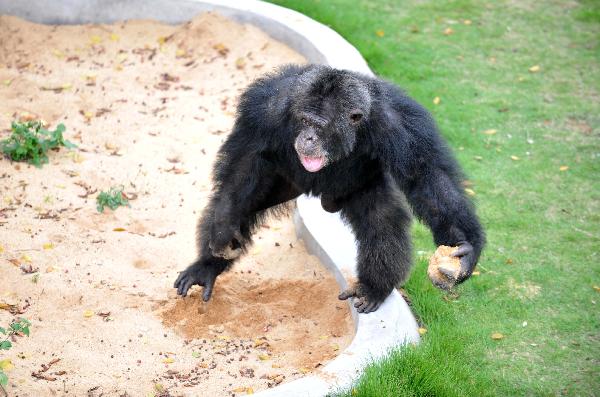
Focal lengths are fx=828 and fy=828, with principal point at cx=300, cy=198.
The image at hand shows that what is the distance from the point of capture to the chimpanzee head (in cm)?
610

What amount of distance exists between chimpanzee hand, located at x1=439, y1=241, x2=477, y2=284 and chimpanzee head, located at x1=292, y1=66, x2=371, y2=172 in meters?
1.15

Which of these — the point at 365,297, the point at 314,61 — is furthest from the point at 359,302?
the point at 314,61

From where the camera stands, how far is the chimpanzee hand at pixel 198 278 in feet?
23.0

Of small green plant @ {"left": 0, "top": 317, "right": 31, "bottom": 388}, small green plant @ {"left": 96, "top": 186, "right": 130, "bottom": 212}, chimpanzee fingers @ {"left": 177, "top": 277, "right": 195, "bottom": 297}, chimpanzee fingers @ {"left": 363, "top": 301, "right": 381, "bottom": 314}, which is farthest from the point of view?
small green plant @ {"left": 96, "top": 186, "right": 130, "bottom": 212}

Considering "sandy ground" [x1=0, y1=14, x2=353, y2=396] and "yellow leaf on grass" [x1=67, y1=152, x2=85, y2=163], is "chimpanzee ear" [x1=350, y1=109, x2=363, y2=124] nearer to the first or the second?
"sandy ground" [x1=0, y1=14, x2=353, y2=396]

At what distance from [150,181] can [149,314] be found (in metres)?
2.29

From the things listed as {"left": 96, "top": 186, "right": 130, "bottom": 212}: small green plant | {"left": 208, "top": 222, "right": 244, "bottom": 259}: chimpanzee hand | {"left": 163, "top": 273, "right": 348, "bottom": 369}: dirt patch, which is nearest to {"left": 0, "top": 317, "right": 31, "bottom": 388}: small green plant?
{"left": 163, "top": 273, "right": 348, "bottom": 369}: dirt patch

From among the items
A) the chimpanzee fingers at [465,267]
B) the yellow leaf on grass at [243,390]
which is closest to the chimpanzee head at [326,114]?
the chimpanzee fingers at [465,267]

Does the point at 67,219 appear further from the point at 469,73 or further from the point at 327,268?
the point at 469,73

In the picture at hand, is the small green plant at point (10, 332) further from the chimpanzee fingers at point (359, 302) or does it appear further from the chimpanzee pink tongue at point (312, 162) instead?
the chimpanzee fingers at point (359, 302)

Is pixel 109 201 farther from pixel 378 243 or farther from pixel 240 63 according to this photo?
pixel 240 63

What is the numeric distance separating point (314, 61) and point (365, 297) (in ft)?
14.9

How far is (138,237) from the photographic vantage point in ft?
25.7

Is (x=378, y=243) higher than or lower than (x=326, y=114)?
lower
